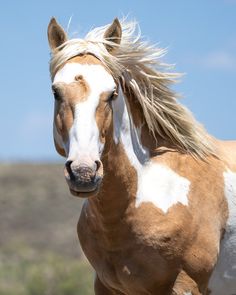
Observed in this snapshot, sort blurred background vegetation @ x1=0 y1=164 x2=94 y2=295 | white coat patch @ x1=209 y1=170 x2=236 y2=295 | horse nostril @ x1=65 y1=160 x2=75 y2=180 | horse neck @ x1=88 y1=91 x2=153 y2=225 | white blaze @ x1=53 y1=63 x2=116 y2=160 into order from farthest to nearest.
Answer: blurred background vegetation @ x1=0 y1=164 x2=94 y2=295 < white coat patch @ x1=209 y1=170 x2=236 y2=295 < horse neck @ x1=88 y1=91 x2=153 y2=225 < white blaze @ x1=53 y1=63 x2=116 y2=160 < horse nostril @ x1=65 y1=160 x2=75 y2=180

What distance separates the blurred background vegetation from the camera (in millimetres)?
21062

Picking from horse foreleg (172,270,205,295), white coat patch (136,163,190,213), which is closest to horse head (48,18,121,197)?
white coat patch (136,163,190,213)

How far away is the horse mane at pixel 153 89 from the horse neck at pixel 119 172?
192mm

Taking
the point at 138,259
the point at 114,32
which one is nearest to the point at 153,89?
the point at 114,32

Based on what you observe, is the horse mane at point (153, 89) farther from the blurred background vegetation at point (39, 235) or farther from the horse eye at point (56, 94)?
the blurred background vegetation at point (39, 235)

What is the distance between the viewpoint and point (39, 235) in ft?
137

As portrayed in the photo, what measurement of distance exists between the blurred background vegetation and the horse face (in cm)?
1498

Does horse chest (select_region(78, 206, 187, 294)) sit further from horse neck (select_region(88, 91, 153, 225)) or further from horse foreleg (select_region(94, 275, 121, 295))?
horse foreleg (select_region(94, 275, 121, 295))

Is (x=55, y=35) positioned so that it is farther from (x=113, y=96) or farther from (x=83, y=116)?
(x=83, y=116)

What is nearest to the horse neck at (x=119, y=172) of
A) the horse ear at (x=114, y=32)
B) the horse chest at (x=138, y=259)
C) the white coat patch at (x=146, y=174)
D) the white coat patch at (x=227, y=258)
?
the white coat patch at (x=146, y=174)

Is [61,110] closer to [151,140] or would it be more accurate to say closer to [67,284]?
[151,140]

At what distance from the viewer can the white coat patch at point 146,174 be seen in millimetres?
5859

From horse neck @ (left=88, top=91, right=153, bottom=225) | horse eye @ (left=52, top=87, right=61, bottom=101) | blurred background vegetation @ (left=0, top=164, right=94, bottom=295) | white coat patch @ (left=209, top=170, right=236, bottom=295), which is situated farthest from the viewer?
blurred background vegetation @ (left=0, top=164, right=94, bottom=295)

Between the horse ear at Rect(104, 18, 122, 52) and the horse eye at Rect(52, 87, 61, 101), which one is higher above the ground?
the horse ear at Rect(104, 18, 122, 52)
